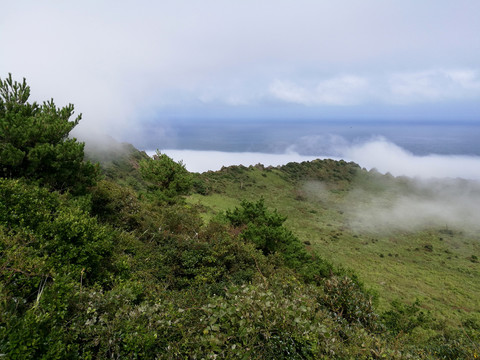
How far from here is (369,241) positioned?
48312mm

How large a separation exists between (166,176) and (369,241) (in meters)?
40.3

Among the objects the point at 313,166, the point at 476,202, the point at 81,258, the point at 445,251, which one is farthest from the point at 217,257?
A: the point at 476,202

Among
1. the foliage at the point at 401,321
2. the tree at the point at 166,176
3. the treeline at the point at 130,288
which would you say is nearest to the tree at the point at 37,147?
the treeline at the point at 130,288

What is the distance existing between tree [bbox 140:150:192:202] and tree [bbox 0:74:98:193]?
11925 mm

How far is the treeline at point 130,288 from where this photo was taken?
5133mm

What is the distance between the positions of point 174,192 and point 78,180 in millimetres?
12988

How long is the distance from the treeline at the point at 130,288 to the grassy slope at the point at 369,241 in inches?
586

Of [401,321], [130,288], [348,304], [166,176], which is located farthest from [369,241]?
[130,288]

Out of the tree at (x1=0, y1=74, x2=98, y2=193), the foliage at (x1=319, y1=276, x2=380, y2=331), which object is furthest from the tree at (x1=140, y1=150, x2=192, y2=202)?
the foliage at (x1=319, y1=276, x2=380, y2=331)

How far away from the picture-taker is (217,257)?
1249cm

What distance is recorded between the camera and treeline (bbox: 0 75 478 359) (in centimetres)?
513

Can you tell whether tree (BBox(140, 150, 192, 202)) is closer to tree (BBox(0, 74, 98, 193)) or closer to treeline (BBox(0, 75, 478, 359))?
treeline (BBox(0, 75, 478, 359))

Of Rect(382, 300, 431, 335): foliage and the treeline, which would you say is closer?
the treeline

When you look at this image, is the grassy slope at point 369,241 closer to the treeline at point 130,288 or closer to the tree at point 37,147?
the treeline at point 130,288
